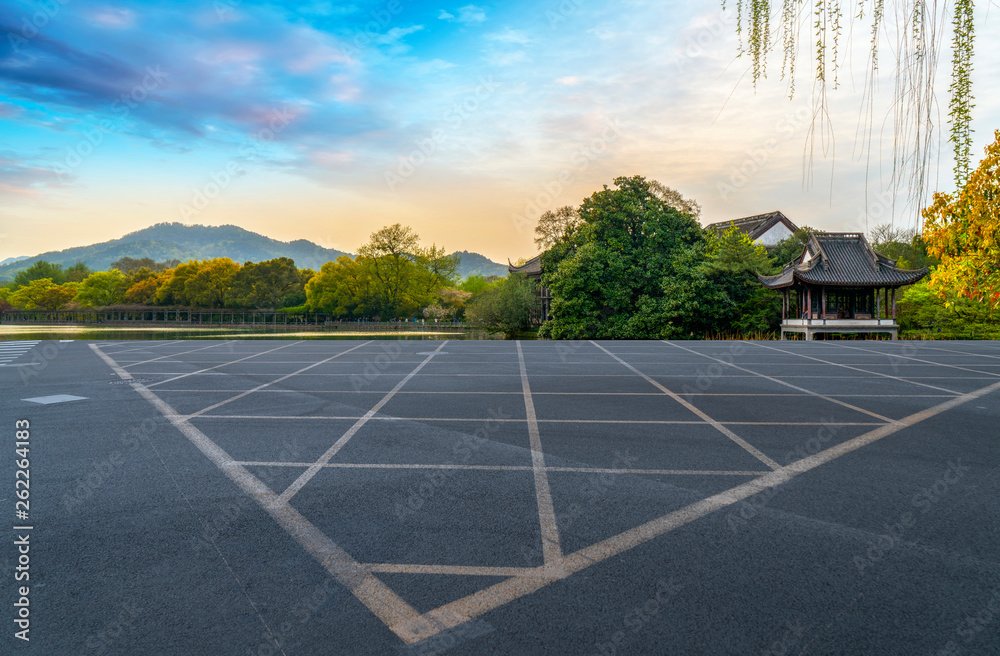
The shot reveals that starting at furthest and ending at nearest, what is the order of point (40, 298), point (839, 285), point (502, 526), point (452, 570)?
point (40, 298)
point (839, 285)
point (502, 526)
point (452, 570)

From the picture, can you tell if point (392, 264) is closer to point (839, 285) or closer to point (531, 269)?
point (531, 269)

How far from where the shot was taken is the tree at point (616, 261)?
3400 centimetres

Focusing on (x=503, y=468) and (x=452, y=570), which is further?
(x=503, y=468)

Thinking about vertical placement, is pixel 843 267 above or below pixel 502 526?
above

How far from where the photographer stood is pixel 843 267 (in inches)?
1203

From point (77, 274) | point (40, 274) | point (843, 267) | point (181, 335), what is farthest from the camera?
point (77, 274)

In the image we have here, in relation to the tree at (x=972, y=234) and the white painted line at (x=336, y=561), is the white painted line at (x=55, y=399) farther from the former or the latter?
the tree at (x=972, y=234)

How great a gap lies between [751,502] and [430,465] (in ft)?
9.54

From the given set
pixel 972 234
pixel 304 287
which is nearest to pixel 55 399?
pixel 972 234

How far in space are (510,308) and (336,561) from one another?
4351 centimetres

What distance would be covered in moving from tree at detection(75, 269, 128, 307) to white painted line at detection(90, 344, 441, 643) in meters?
112

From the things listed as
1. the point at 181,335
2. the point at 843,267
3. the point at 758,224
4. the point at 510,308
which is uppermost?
the point at 758,224

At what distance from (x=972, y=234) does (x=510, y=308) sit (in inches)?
1507

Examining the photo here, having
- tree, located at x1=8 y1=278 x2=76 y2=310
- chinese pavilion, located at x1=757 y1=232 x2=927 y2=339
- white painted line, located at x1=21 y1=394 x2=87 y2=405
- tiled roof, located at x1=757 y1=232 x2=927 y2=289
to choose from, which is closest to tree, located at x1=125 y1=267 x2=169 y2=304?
tree, located at x1=8 y1=278 x2=76 y2=310
